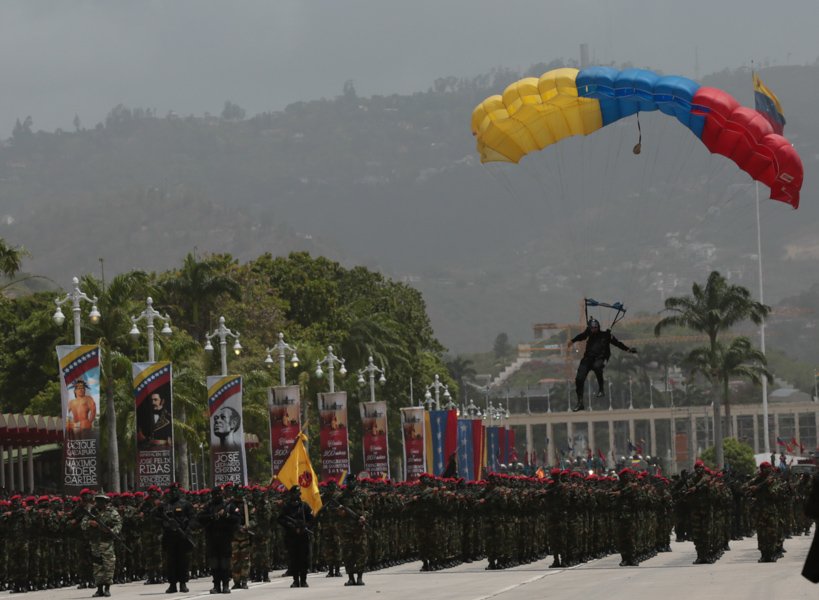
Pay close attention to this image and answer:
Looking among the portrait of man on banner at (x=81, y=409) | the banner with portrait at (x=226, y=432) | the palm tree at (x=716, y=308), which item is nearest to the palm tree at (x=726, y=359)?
the palm tree at (x=716, y=308)

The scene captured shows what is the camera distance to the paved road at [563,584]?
25578 millimetres

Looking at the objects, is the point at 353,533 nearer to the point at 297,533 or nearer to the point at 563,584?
the point at 297,533

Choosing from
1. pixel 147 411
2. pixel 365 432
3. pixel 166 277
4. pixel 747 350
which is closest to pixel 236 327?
pixel 166 277

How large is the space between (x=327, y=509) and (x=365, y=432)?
1161 inches

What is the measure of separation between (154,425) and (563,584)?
15.1 m

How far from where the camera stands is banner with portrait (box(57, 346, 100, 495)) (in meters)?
37.6

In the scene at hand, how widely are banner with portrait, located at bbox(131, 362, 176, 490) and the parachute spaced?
9650 millimetres

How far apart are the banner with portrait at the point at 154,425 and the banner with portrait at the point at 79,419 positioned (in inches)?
96.8

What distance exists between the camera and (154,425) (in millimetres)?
41125

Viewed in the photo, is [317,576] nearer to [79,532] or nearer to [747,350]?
[79,532]

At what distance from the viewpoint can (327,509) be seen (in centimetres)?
3244

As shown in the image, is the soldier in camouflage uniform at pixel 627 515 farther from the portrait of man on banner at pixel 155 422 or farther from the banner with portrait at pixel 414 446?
the banner with portrait at pixel 414 446

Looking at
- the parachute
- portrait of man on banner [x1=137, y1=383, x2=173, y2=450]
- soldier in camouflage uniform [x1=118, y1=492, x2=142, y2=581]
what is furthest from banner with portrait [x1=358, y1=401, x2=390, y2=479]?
soldier in camouflage uniform [x1=118, y1=492, x2=142, y2=581]

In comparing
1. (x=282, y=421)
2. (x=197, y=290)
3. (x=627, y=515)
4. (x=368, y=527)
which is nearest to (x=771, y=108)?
(x=197, y=290)
